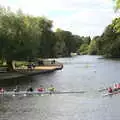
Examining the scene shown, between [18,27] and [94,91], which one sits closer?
[94,91]

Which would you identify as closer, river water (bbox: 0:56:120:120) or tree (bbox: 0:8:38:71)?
river water (bbox: 0:56:120:120)

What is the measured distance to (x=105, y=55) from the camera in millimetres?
198250

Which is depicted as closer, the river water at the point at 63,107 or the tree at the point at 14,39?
the river water at the point at 63,107

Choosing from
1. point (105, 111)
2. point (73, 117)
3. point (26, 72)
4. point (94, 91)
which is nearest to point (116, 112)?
point (105, 111)

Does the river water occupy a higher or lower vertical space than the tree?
lower

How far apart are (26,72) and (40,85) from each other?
1807 cm

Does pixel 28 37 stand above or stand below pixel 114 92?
above

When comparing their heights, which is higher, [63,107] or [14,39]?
[14,39]


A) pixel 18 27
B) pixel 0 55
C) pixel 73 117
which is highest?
pixel 18 27

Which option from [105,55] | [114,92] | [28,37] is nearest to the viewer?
[114,92]

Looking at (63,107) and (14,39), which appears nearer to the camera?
(63,107)

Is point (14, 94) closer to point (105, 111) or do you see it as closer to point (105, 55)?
point (105, 111)

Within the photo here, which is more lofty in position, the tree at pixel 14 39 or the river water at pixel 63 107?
the tree at pixel 14 39

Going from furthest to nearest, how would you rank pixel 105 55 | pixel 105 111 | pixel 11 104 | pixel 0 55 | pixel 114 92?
pixel 105 55 < pixel 0 55 < pixel 114 92 < pixel 11 104 < pixel 105 111
